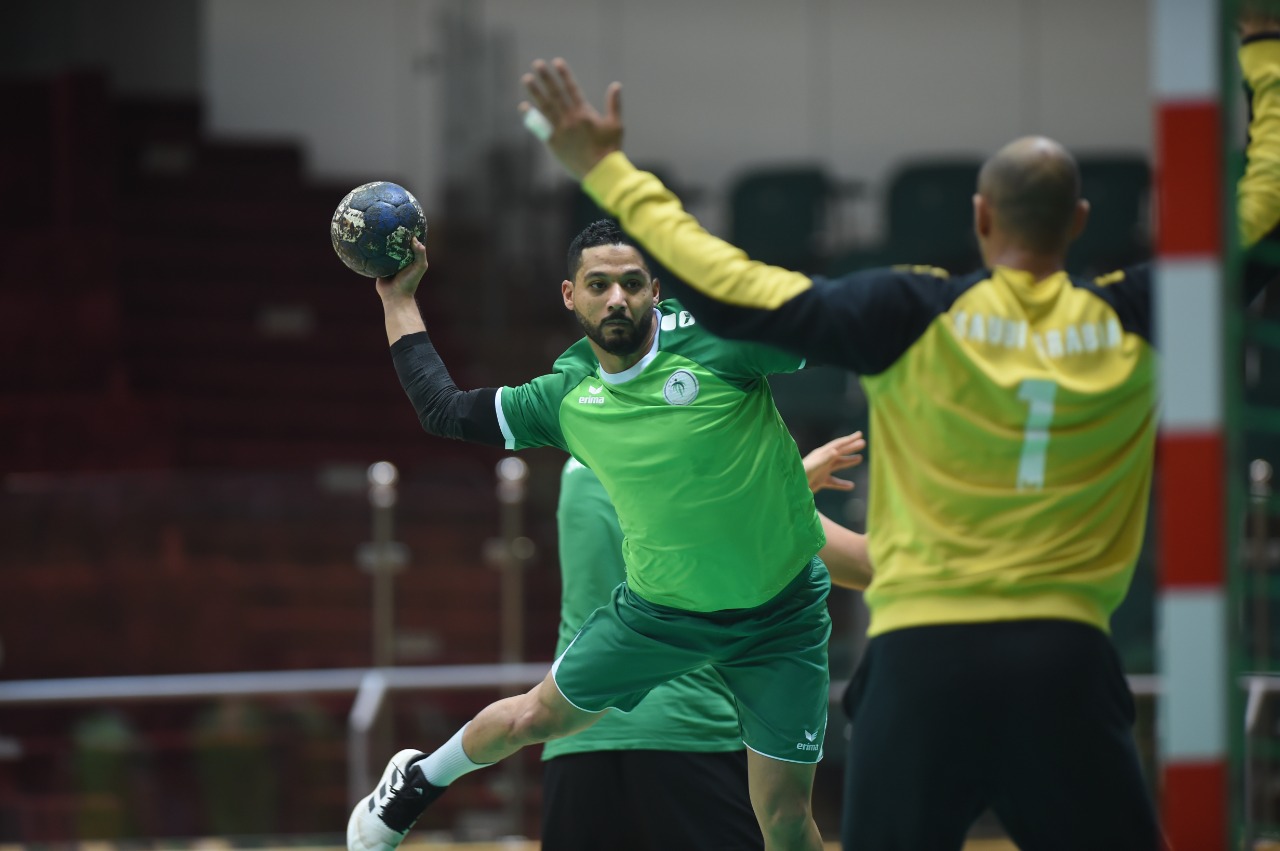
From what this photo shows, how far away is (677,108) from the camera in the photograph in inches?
515

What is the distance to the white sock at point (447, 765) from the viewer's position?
14.5ft

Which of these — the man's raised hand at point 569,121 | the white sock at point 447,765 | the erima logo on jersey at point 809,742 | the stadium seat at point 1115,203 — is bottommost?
the white sock at point 447,765

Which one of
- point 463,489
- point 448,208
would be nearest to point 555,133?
point 463,489

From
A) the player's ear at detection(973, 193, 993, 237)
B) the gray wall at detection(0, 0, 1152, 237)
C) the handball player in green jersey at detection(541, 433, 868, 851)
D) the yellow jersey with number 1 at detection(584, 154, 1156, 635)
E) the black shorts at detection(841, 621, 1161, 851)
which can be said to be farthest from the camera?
the gray wall at detection(0, 0, 1152, 237)

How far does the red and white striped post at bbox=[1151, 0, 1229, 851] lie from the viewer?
2.76 metres

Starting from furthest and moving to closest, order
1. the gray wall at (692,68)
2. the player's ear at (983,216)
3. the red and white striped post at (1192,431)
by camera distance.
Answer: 1. the gray wall at (692,68)
2. the player's ear at (983,216)
3. the red and white striped post at (1192,431)

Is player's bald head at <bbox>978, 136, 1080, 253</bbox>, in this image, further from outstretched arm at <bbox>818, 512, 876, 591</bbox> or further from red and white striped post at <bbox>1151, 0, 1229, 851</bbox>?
outstretched arm at <bbox>818, 512, 876, 591</bbox>

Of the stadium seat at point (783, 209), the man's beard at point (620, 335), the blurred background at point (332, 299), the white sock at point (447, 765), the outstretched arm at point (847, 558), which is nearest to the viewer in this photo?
the man's beard at point (620, 335)

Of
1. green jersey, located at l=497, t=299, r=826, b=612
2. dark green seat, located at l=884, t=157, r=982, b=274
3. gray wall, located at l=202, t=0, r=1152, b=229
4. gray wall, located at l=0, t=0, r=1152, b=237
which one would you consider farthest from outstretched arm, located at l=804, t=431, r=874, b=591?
gray wall, located at l=202, t=0, r=1152, b=229

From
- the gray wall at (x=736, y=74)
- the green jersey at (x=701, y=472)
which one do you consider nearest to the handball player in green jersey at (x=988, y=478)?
the green jersey at (x=701, y=472)

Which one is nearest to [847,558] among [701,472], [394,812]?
[701,472]

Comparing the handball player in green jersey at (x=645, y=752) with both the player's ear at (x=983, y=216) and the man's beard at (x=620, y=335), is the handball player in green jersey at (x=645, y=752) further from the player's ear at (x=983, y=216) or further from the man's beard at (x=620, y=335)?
the player's ear at (x=983, y=216)

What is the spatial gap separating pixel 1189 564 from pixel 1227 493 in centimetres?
14

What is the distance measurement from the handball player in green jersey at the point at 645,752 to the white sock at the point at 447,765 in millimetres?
264
